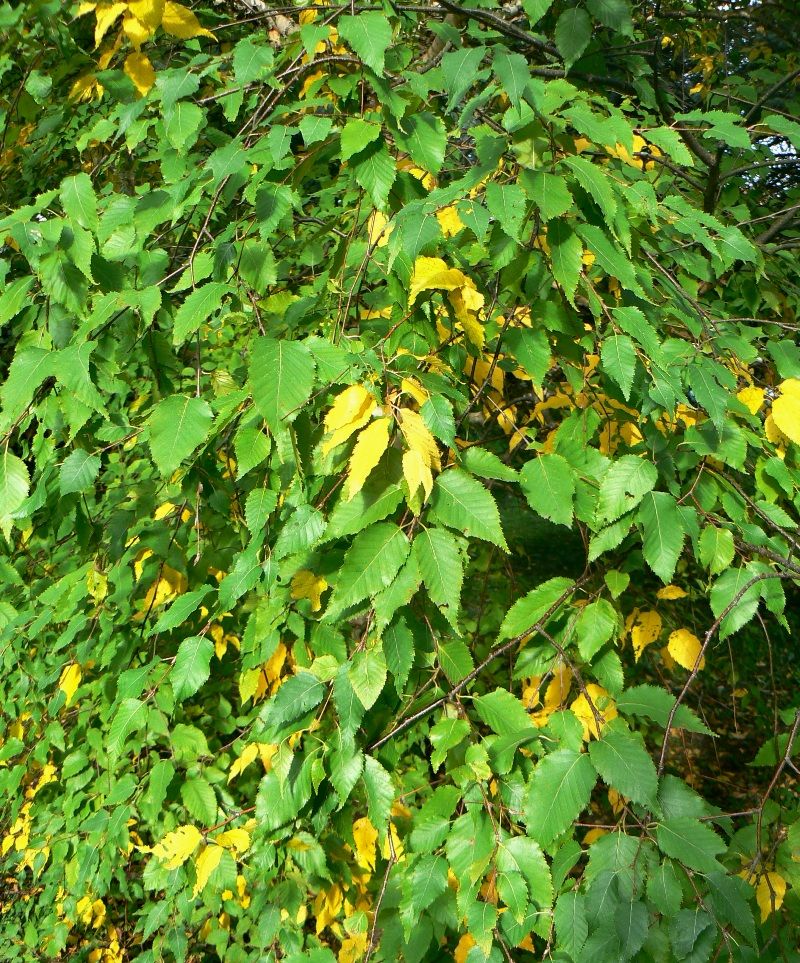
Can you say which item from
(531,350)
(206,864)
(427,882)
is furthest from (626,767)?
(206,864)

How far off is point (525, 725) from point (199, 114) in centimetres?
115

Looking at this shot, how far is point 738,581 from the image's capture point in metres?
1.36

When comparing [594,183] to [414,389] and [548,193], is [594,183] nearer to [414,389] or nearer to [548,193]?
[548,193]

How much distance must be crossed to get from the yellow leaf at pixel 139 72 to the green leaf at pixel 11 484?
861mm

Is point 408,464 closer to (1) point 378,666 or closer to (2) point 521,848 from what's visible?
(1) point 378,666

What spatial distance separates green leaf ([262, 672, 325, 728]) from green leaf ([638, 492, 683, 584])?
56cm

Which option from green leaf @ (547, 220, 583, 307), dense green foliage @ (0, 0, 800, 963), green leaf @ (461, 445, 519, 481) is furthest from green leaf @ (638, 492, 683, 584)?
green leaf @ (547, 220, 583, 307)

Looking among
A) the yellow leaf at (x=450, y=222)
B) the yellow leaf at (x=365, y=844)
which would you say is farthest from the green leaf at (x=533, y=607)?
the yellow leaf at (x=450, y=222)

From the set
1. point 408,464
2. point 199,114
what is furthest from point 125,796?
point 199,114

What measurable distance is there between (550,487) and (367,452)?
1.21 ft

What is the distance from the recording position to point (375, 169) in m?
1.30

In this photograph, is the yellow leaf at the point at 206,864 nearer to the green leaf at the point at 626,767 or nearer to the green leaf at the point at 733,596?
the green leaf at the point at 626,767

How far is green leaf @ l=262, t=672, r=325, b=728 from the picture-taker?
1.21m

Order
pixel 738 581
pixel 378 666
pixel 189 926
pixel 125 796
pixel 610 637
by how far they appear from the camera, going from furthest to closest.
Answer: pixel 189 926
pixel 125 796
pixel 610 637
pixel 738 581
pixel 378 666
